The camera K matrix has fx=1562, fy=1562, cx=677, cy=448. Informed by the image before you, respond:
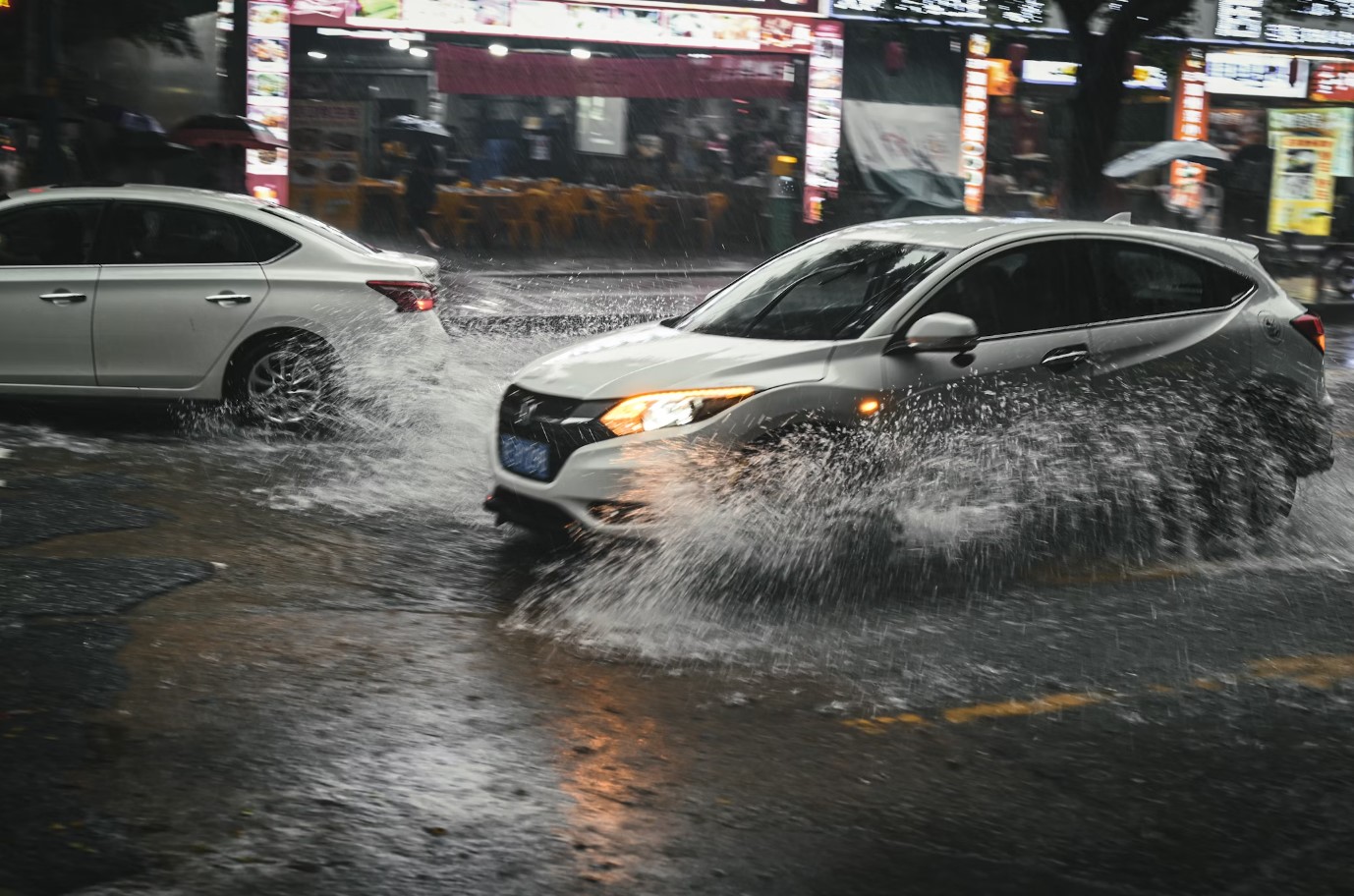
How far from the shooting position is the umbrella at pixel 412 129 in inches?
945

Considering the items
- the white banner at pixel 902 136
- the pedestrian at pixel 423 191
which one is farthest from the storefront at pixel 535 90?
the white banner at pixel 902 136

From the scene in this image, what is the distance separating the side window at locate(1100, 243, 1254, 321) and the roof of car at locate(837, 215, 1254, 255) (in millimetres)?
102

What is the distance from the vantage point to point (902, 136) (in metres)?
27.7

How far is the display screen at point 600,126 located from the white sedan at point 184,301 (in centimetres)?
1736

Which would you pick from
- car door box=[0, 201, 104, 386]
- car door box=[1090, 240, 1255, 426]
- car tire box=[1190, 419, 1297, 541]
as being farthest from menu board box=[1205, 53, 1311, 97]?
car door box=[0, 201, 104, 386]

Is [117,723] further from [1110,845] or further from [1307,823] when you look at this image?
[1307,823]

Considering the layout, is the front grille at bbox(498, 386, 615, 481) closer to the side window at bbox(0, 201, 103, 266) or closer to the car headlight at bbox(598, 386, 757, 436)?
the car headlight at bbox(598, 386, 757, 436)

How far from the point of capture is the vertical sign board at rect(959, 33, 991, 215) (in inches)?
1124

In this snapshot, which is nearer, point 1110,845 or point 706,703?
point 1110,845

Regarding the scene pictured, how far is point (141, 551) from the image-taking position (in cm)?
659

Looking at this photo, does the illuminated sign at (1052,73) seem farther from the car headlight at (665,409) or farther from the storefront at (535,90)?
Result: the car headlight at (665,409)

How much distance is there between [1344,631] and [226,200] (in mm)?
6893

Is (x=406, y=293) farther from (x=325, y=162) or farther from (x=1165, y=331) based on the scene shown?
(x=325, y=162)

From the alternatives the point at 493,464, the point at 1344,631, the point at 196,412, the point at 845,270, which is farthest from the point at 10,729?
the point at 196,412
